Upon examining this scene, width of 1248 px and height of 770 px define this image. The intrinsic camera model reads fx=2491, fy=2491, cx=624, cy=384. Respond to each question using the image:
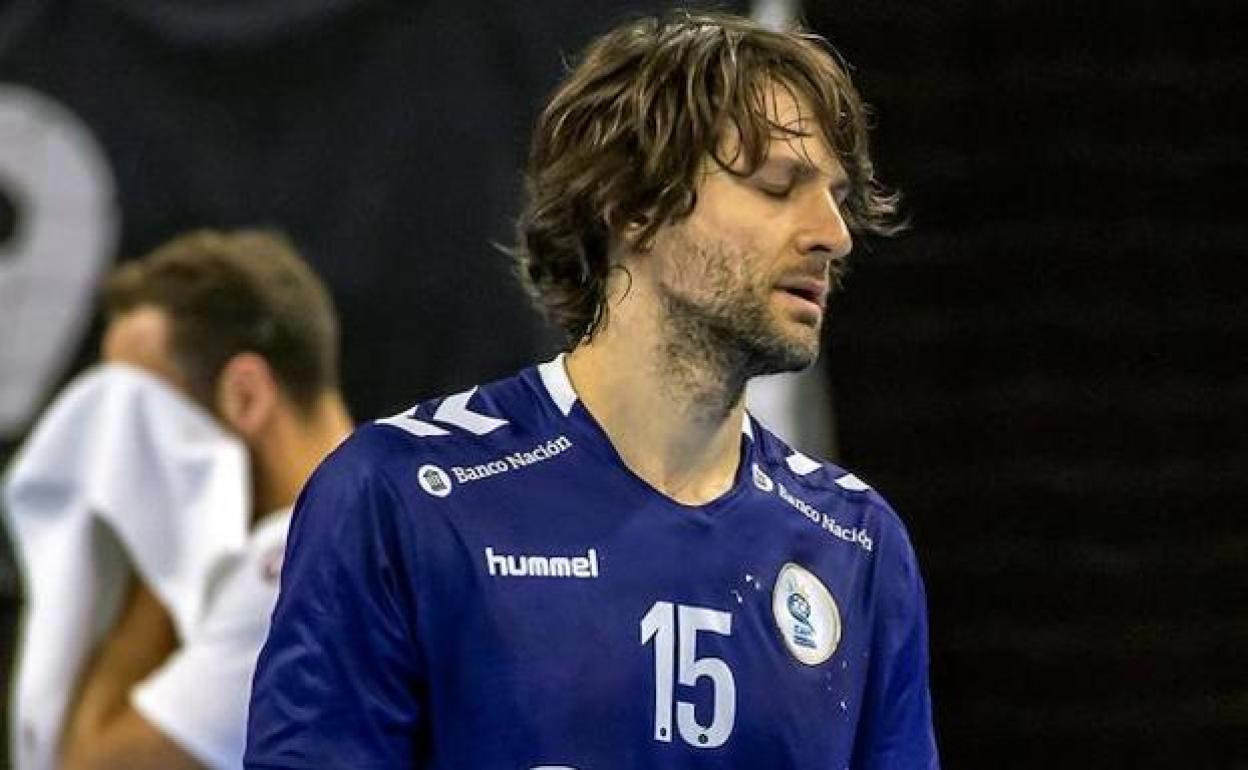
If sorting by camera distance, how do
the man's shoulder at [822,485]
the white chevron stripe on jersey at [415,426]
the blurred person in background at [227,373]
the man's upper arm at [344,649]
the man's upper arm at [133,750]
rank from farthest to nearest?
the blurred person in background at [227,373]
the man's upper arm at [133,750]
the man's shoulder at [822,485]
the white chevron stripe on jersey at [415,426]
the man's upper arm at [344,649]

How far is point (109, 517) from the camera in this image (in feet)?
10.5

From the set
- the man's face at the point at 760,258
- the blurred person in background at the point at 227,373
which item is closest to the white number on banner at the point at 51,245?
the blurred person in background at the point at 227,373

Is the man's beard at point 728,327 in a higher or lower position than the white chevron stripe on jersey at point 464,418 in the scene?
higher

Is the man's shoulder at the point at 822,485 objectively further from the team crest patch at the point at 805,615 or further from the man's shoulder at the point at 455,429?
the man's shoulder at the point at 455,429

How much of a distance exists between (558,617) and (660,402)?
0.71ft

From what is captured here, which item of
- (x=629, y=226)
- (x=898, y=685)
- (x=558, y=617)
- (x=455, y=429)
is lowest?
(x=898, y=685)

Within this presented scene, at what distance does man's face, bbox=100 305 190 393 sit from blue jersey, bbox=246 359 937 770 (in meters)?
1.26

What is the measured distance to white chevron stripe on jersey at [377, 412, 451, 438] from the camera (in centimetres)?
200

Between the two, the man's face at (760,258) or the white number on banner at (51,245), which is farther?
the white number on banner at (51,245)

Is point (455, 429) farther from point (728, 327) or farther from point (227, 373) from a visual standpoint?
point (227, 373)

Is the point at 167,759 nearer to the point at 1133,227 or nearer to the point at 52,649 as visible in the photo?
the point at 52,649

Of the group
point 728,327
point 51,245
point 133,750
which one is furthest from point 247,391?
point 728,327

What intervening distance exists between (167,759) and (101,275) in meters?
1.13

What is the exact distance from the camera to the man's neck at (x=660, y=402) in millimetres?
2055
